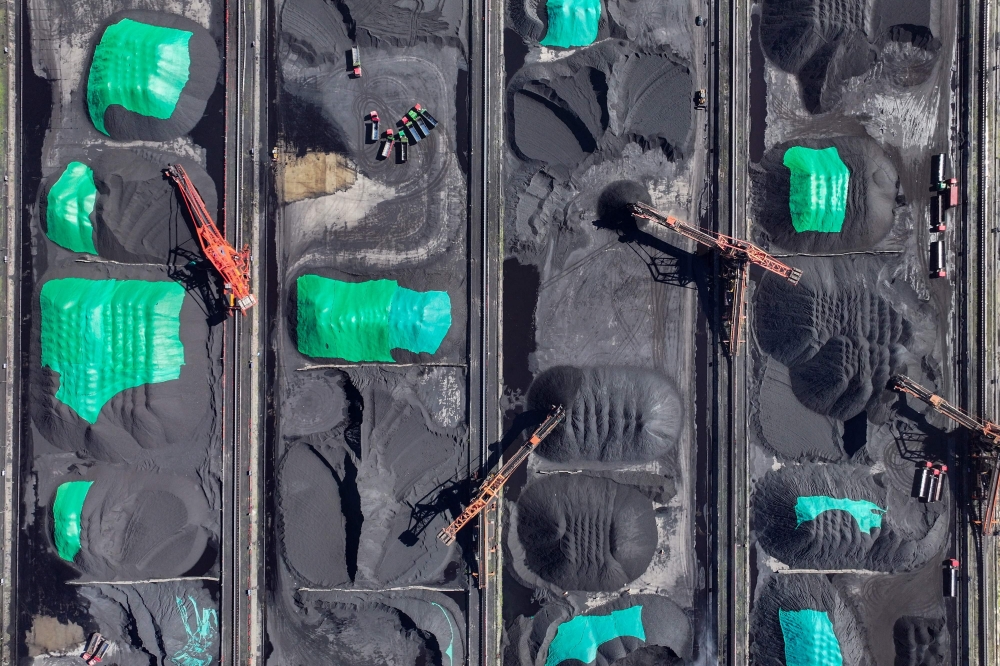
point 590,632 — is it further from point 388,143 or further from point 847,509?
point 388,143

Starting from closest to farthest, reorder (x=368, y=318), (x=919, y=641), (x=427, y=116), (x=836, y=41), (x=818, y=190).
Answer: (x=818, y=190), (x=836, y=41), (x=368, y=318), (x=919, y=641), (x=427, y=116)

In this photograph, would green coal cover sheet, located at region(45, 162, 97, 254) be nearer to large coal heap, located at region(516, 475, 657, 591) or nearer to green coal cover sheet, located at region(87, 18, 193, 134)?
green coal cover sheet, located at region(87, 18, 193, 134)

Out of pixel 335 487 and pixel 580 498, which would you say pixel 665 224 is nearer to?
pixel 580 498

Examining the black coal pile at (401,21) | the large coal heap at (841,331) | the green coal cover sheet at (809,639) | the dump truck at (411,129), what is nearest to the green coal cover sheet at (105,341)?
the dump truck at (411,129)

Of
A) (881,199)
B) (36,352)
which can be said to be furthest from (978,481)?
(36,352)

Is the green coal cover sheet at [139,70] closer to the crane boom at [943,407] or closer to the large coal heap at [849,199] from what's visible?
the large coal heap at [849,199]

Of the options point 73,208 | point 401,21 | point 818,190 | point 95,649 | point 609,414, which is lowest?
point 95,649

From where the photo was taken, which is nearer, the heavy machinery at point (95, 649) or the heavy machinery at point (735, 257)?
the heavy machinery at point (735, 257)

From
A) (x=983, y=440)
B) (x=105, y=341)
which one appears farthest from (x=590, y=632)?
(x=105, y=341)
